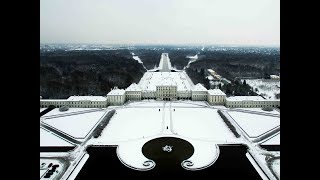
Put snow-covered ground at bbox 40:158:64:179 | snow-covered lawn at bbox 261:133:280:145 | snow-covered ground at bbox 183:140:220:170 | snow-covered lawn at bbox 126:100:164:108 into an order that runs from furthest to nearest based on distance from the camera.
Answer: snow-covered lawn at bbox 126:100:164:108 < snow-covered lawn at bbox 261:133:280:145 < snow-covered ground at bbox 183:140:220:170 < snow-covered ground at bbox 40:158:64:179

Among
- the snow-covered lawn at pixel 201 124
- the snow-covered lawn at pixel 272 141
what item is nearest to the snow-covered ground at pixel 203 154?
the snow-covered lawn at pixel 201 124

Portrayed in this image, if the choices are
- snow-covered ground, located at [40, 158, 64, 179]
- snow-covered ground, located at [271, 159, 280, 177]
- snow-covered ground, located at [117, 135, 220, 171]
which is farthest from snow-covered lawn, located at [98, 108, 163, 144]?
snow-covered ground, located at [271, 159, 280, 177]

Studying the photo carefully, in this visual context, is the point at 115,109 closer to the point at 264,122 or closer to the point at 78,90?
the point at 78,90

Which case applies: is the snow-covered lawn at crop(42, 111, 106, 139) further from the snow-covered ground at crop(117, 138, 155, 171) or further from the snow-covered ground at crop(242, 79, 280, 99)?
the snow-covered ground at crop(242, 79, 280, 99)

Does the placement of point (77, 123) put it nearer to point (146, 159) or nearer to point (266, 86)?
point (146, 159)

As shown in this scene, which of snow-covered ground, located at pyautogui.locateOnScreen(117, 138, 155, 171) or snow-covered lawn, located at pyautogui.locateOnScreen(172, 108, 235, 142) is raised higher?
snow-covered lawn, located at pyautogui.locateOnScreen(172, 108, 235, 142)
